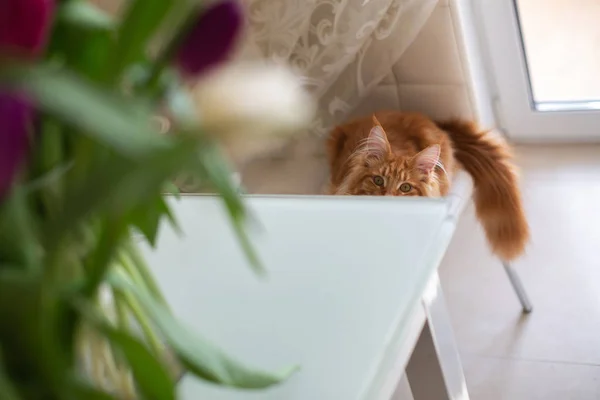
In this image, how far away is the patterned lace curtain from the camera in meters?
1.45

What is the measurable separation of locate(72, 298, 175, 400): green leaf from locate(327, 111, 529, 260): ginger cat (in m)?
1.11

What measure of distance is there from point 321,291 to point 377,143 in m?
0.87

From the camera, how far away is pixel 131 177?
27 centimetres

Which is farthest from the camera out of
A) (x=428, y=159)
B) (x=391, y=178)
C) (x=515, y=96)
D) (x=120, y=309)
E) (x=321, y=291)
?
(x=515, y=96)

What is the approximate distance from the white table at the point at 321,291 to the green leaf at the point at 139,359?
0.75ft

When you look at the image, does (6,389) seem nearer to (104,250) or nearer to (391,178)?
(104,250)

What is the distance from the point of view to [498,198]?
1495mm

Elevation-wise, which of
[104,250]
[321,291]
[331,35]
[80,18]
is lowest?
[321,291]

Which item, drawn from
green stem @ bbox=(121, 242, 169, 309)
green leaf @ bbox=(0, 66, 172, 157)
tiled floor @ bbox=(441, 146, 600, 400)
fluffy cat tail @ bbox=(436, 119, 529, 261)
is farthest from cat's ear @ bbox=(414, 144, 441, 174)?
green leaf @ bbox=(0, 66, 172, 157)

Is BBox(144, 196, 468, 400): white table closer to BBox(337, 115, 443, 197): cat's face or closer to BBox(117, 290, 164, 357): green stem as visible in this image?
BBox(117, 290, 164, 357): green stem

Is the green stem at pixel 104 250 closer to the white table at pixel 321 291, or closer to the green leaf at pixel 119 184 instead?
the green leaf at pixel 119 184

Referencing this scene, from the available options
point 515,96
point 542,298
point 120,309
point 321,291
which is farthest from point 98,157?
point 515,96

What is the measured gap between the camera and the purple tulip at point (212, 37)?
280mm

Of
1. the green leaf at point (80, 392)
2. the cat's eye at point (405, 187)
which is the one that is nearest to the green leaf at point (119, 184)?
the green leaf at point (80, 392)
